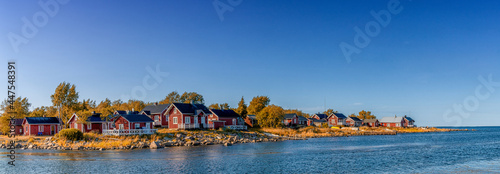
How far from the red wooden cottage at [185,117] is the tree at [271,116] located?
1939cm

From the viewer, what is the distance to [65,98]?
72.5 meters

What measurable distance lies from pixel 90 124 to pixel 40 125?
30.6 feet

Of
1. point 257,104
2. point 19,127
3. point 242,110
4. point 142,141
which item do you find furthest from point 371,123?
point 19,127

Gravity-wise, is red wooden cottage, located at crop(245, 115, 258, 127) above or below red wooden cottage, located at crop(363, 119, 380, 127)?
above

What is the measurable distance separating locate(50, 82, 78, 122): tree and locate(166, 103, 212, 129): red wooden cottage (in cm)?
1860

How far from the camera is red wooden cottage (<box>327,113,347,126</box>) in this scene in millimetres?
130000

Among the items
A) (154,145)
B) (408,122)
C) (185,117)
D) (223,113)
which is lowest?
(408,122)

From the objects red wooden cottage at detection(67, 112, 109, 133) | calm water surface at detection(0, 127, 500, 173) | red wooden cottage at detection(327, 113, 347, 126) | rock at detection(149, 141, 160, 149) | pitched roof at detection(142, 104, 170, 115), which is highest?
pitched roof at detection(142, 104, 170, 115)

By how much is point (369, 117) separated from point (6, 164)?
446 ft

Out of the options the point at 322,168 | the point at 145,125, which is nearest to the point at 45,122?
the point at 145,125

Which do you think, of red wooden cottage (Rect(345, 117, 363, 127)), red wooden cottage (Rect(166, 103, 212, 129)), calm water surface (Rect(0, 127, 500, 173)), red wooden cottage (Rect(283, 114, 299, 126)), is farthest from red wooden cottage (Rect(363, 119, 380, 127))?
calm water surface (Rect(0, 127, 500, 173))

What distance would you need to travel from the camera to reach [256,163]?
35.6 meters

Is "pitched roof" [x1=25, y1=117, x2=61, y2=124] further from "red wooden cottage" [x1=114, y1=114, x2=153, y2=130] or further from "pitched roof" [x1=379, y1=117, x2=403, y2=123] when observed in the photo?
"pitched roof" [x1=379, y1=117, x2=403, y2=123]

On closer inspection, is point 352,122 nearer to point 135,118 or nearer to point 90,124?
point 135,118
